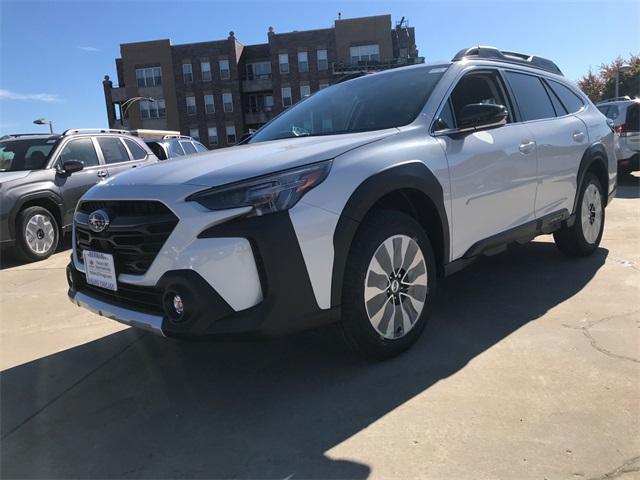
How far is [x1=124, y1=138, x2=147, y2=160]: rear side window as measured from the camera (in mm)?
8859

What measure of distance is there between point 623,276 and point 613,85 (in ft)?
148

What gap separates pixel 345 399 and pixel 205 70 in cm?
4793

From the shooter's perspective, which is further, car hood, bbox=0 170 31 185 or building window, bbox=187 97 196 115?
building window, bbox=187 97 196 115

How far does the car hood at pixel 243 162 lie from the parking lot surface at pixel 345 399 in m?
1.21

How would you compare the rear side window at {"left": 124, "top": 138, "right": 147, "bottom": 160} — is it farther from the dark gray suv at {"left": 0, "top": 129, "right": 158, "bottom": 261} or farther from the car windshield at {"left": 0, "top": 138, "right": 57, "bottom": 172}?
the car windshield at {"left": 0, "top": 138, "right": 57, "bottom": 172}

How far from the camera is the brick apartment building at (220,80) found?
45.7m

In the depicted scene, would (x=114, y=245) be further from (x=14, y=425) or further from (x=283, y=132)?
(x=283, y=132)

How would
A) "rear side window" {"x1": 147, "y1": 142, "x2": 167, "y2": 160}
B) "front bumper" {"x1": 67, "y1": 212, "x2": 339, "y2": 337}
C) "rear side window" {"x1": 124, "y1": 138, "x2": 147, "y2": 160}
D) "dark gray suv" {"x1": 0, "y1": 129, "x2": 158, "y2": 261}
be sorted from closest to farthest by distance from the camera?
"front bumper" {"x1": 67, "y1": 212, "x2": 339, "y2": 337}, "dark gray suv" {"x1": 0, "y1": 129, "x2": 158, "y2": 261}, "rear side window" {"x1": 124, "y1": 138, "x2": 147, "y2": 160}, "rear side window" {"x1": 147, "y1": 142, "x2": 167, "y2": 160}

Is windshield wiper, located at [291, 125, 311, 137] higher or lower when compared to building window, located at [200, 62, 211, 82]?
lower

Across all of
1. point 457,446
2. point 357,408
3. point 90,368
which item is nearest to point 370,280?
point 357,408

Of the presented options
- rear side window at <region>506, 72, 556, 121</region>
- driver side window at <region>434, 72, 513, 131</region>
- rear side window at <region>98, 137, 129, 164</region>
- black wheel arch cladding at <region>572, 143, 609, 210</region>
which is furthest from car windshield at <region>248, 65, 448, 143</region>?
rear side window at <region>98, 137, 129, 164</region>

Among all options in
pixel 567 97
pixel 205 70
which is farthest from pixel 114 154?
pixel 205 70

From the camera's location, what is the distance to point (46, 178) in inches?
291

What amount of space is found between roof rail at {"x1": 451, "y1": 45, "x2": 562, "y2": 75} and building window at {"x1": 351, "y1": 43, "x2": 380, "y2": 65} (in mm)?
41027
